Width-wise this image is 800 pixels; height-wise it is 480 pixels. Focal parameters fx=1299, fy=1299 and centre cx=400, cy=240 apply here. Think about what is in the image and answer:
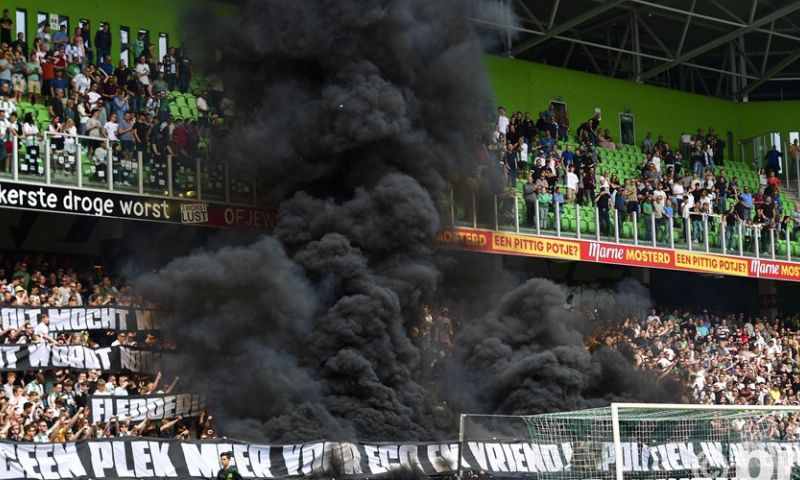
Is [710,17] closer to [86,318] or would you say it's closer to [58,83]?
[58,83]

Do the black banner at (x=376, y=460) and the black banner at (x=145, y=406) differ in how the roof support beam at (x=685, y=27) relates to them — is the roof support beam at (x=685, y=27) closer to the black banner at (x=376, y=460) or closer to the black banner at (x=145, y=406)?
the black banner at (x=376, y=460)

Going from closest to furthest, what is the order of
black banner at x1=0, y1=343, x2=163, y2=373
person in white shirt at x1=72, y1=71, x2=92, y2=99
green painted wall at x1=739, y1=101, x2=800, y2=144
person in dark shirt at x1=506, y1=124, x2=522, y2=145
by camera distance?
black banner at x1=0, y1=343, x2=163, y2=373 → person in white shirt at x1=72, y1=71, x2=92, y2=99 → person in dark shirt at x1=506, y1=124, x2=522, y2=145 → green painted wall at x1=739, y1=101, x2=800, y2=144

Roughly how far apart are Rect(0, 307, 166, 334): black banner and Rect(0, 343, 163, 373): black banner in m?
0.68

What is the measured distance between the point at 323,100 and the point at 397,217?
332 cm

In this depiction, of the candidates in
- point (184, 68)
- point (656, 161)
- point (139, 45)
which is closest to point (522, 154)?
point (656, 161)

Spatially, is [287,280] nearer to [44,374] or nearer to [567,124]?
[44,374]

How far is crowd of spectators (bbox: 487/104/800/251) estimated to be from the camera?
35544mm

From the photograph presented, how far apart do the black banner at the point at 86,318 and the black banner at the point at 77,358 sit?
2.22 feet

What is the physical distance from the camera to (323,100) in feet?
99.8

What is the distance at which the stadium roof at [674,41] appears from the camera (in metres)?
42.0

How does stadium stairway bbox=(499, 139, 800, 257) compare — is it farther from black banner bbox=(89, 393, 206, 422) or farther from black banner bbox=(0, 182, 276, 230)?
black banner bbox=(89, 393, 206, 422)

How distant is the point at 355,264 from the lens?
29.2 meters

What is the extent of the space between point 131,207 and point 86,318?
2783 millimetres

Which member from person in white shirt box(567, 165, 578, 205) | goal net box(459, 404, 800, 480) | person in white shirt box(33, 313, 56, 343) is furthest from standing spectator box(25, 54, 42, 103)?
person in white shirt box(567, 165, 578, 205)
